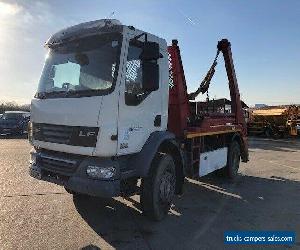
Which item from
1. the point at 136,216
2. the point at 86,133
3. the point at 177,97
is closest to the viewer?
the point at 86,133

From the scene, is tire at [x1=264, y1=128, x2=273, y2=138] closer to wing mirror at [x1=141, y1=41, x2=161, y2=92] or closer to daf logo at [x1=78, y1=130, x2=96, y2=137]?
wing mirror at [x1=141, y1=41, x2=161, y2=92]

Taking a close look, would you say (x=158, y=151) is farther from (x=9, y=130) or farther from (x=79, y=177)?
(x=9, y=130)

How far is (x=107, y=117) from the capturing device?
5.22m

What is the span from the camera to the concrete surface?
5262 millimetres

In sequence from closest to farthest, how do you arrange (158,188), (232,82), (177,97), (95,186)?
1. (95,186)
2. (158,188)
3. (177,97)
4. (232,82)

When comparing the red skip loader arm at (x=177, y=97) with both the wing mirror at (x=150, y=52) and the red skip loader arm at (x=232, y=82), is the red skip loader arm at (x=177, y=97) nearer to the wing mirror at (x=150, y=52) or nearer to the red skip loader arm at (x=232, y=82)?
the wing mirror at (x=150, y=52)

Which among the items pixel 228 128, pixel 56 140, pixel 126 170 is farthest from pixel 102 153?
pixel 228 128

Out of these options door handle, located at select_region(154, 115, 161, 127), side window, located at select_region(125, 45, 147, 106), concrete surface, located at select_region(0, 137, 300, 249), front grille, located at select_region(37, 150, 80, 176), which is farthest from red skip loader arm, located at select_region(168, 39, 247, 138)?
front grille, located at select_region(37, 150, 80, 176)

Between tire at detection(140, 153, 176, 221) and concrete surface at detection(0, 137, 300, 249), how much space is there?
21 centimetres

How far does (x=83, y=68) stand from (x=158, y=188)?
224 cm

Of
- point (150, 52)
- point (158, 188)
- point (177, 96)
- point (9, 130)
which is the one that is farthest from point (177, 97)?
point (9, 130)

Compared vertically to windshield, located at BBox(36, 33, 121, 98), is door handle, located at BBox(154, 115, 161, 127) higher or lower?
lower

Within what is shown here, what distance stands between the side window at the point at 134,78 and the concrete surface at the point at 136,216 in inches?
78.6

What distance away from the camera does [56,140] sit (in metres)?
5.71
